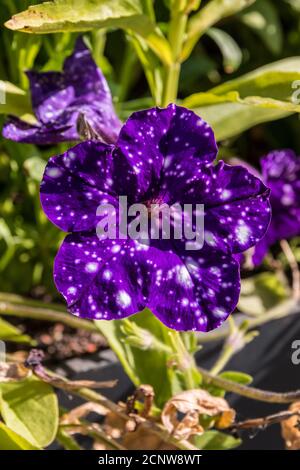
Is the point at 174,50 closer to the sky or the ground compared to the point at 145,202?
closer to the sky

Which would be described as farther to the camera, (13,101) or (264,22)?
(264,22)

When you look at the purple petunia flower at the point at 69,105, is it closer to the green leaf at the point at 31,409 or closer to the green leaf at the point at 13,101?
the green leaf at the point at 13,101

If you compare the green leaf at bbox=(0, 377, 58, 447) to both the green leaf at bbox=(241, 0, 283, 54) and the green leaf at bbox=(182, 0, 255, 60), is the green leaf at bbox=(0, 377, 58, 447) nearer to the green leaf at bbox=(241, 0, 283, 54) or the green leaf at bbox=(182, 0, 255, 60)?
the green leaf at bbox=(182, 0, 255, 60)

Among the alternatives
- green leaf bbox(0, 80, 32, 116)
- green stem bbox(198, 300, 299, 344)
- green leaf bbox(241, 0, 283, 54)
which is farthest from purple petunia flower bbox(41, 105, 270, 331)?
green leaf bbox(241, 0, 283, 54)

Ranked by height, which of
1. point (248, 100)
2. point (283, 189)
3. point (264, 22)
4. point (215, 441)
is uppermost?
point (264, 22)

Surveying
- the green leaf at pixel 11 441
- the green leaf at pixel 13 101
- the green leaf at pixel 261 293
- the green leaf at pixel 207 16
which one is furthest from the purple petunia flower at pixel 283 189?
the green leaf at pixel 11 441

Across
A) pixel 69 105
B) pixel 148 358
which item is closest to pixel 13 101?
pixel 69 105

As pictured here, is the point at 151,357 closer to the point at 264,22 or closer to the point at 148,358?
the point at 148,358

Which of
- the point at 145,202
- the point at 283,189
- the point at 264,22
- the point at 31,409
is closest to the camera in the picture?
the point at 145,202
